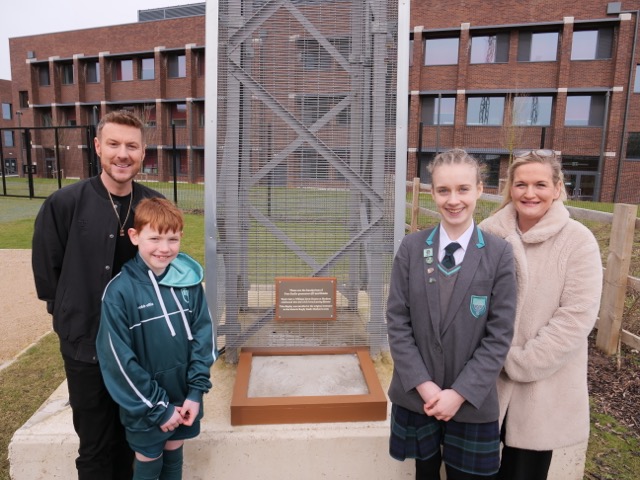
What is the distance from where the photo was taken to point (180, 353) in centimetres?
213

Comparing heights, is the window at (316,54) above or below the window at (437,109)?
below

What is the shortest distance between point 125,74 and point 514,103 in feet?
85.3

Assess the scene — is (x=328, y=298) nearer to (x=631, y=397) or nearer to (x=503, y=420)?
(x=503, y=420)

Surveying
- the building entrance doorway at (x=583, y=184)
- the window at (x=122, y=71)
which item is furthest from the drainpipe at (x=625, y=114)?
the window at (x=122, y=71)

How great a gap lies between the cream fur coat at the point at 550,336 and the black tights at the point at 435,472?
234 millimetres

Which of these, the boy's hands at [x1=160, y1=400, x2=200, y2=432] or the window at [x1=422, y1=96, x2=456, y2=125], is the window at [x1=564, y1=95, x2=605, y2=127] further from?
the boy's hands at [x1=160, y1=400, x2=200, y2=432]

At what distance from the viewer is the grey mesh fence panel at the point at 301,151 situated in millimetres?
3297

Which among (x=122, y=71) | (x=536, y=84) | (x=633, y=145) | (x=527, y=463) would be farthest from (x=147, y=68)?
(x=527, y=463)

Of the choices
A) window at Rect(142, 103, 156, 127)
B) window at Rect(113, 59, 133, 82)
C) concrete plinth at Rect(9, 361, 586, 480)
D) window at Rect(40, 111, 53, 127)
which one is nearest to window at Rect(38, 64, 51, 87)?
window at Rect(40, 111, 53, 127)

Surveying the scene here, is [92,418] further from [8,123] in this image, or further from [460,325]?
[8,123]

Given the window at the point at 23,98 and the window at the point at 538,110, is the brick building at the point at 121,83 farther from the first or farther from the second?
the window at the point at 538,110

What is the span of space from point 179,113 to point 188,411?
32.1 meters

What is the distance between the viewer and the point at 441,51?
1014 inches

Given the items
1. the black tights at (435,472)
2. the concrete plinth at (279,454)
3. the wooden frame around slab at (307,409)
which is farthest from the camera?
the wooden frame around slab at (307,409)
